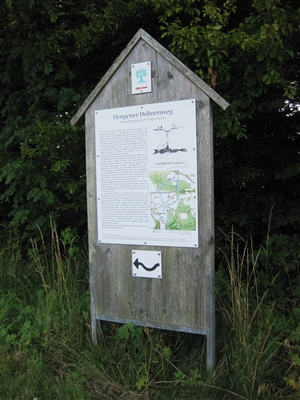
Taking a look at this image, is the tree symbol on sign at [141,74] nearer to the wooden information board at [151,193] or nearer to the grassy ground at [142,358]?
the wooden information board at [151,193]

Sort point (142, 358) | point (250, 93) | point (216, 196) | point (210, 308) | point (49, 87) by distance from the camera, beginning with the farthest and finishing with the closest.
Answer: point (216, 196), point (49, 87), point (250, 93), point (142, 358), point (210, 308)

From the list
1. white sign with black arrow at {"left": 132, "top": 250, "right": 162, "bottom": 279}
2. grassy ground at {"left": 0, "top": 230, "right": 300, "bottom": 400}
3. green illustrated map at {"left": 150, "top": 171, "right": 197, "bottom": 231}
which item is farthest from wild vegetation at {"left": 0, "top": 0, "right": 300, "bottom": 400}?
green illustrated map at {"left": 150, "top": 171, "right": 197, "bottom": 231}

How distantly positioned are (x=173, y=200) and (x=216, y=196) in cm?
261

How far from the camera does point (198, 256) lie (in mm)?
2740

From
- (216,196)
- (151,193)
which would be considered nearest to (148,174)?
(151,193)

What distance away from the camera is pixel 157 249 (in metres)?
2.87

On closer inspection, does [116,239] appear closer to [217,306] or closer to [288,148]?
[217,306]

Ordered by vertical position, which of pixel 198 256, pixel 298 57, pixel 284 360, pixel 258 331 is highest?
pixel 298 57

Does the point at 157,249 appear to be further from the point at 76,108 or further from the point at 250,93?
the point at 76,108

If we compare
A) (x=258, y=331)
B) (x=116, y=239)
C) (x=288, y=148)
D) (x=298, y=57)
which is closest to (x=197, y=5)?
(x=298, y=57)

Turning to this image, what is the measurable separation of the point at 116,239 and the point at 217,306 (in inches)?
46.5

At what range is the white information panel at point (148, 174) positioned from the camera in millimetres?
2729

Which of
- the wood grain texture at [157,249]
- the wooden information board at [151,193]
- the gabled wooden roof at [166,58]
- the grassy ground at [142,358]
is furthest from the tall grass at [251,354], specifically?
the gabled wooden roof at [166,58]

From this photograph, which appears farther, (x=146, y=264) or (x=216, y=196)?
(x=216, y=196)
